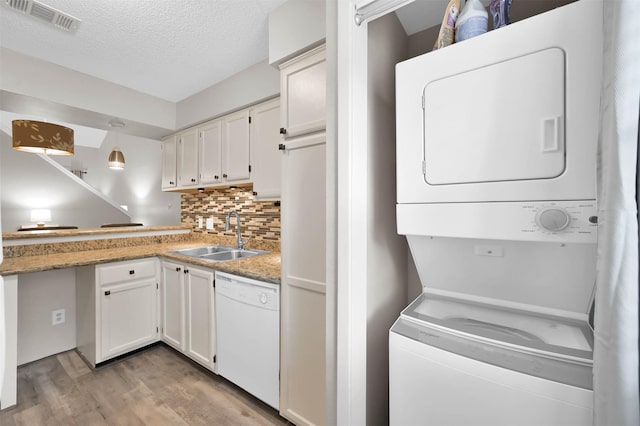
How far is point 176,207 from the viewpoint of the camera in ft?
19.3

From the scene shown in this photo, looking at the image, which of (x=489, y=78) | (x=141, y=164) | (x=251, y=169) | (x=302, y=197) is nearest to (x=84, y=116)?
(x=251, y=169)

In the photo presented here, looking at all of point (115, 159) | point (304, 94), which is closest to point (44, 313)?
point (304, 94)

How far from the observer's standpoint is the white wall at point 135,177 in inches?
239

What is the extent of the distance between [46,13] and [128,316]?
227 cm

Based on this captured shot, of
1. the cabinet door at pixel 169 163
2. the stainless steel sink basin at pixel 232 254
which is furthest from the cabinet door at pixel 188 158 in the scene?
the stainless steel sink basin at pixel 232 254

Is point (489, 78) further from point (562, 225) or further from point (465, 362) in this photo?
point (465, 362)

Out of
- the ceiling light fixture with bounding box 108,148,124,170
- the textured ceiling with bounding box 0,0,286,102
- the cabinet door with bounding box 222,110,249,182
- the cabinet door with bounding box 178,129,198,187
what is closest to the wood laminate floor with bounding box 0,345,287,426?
the cabinet door with bounding box 222,110,249,182

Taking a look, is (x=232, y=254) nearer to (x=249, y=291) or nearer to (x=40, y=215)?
(x=249, y=291)

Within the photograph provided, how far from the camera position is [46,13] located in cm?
172

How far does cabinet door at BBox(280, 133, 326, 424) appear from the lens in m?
1.56

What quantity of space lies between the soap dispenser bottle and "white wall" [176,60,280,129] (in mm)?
1462

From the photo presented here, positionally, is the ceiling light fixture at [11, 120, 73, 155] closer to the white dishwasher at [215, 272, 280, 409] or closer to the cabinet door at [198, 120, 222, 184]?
the cabinet door at [198, 120, 222, 184]

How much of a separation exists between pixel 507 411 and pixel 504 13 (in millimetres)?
1297

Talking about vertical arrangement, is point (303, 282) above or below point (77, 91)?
below
